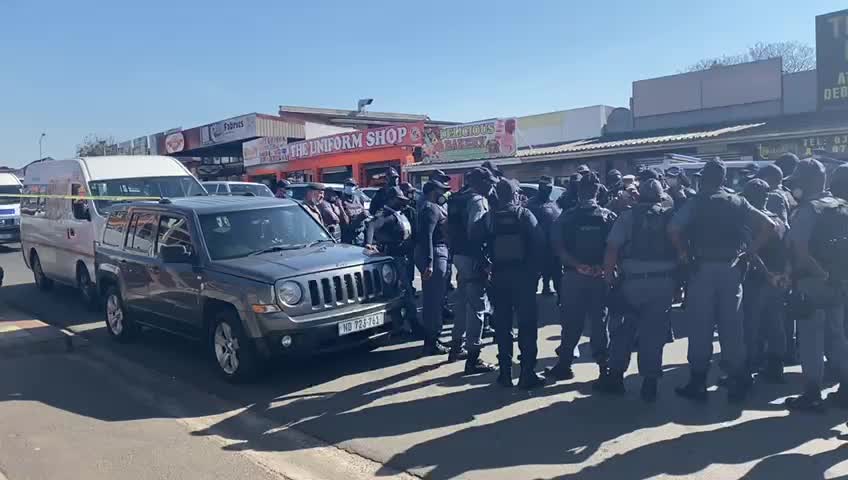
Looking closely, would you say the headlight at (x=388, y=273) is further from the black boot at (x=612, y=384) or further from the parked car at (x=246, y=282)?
the black boot at (x=612, y=384)

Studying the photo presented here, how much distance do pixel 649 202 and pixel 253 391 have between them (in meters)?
3.98

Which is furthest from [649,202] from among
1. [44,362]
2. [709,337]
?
[44,362]

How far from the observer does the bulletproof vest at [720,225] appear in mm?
5387

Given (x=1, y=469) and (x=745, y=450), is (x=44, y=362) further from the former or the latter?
(x=745, y=450)

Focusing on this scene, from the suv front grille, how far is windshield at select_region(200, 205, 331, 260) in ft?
2.98

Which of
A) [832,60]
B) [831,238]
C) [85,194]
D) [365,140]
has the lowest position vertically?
[831,238]

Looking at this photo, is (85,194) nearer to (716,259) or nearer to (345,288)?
(345,288)

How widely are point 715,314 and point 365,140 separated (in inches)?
851

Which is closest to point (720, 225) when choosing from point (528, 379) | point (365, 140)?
point (528, 379)

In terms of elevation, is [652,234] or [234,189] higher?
[234,189]

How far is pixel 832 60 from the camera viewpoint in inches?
666

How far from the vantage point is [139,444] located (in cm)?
525

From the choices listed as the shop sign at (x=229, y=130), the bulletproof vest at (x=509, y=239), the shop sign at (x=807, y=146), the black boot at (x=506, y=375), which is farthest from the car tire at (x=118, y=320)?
the shop sign at (x=229, y=130)

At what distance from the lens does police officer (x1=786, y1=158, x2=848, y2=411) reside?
5.11m
